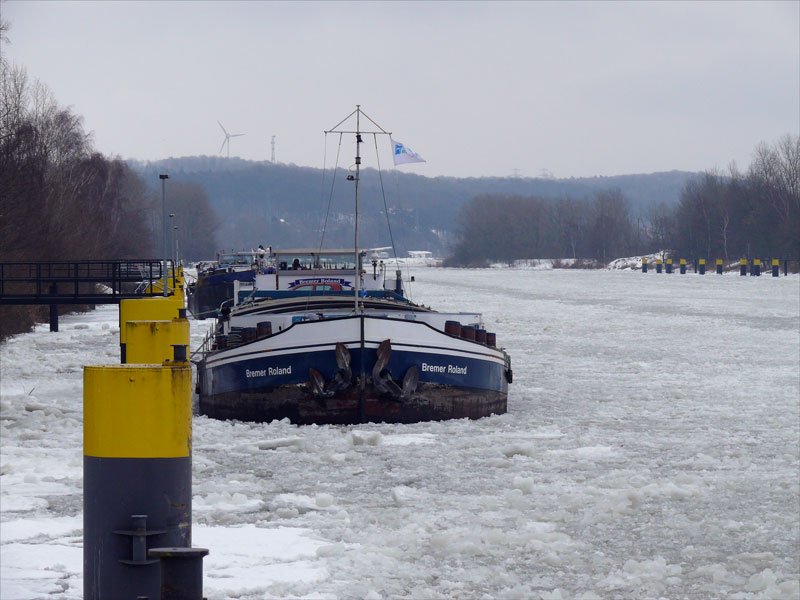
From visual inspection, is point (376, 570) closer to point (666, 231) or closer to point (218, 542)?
point (218, 542)

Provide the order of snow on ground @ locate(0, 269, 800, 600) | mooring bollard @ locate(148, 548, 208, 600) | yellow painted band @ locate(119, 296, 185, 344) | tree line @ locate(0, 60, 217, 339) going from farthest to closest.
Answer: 1. tree line @ locate(0, 60, 217, 339)
2. yellow painted band @ locate(119, 296, 185, 344)
3. snow on ground @ locate(0, 269, 800, 600)
4. mooring bollard @ locate(148, 548, 208, 600)

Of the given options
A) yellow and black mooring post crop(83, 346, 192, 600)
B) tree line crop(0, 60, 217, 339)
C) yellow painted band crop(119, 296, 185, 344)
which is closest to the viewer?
yellow and black mooring post crop(83, 346, 192, 600)

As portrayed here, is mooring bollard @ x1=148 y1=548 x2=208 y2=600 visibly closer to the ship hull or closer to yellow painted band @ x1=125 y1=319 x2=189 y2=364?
yellow painted band @ x1=125 y1=319 x2=189 y2=364

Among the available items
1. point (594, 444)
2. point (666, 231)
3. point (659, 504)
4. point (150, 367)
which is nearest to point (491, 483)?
point (659, 504)

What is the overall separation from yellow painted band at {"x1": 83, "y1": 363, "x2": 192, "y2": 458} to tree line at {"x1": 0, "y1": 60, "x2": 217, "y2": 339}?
25417mm

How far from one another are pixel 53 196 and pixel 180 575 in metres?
47.3

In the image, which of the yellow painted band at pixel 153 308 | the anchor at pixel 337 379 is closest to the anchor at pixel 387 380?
the anchor at pixel 337 379

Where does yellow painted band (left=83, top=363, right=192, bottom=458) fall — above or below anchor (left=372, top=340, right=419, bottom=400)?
above

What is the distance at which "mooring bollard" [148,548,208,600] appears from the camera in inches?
175

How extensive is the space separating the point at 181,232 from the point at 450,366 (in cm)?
15557

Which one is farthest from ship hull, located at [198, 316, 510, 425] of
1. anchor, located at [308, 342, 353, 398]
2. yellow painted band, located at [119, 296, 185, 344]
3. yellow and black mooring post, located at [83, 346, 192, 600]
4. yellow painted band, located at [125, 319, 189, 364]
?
yellow and black mooring post, located at [83, 346, 192, 600]

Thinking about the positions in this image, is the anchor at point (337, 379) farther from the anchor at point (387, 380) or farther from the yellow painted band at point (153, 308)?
the yellow painted band at point (153, 308)

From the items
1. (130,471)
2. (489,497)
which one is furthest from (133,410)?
(489,497)

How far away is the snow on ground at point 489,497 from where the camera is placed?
8.81 metres
